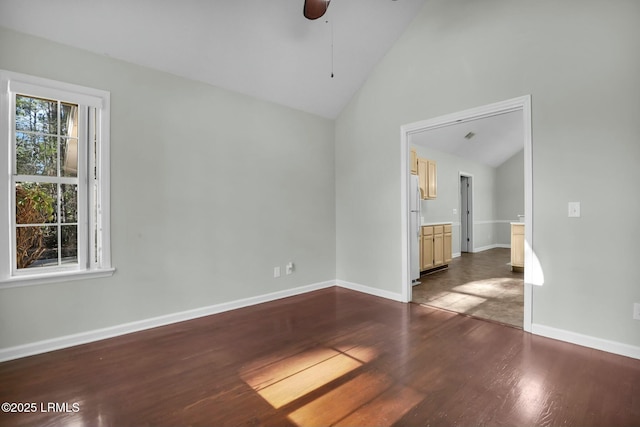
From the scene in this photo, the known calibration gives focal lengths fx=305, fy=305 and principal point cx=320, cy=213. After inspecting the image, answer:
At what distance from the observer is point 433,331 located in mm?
3020

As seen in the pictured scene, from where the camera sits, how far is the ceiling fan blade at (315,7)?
2375mm

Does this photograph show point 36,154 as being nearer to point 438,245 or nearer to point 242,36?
point 242,36

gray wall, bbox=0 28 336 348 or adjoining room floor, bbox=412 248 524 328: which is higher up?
gray wall, bbox=0 28 336 348

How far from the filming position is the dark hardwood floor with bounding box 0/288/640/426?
5.83 ft

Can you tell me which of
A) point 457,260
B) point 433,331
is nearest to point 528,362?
point 433,331

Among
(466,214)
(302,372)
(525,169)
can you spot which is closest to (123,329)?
(302,372)

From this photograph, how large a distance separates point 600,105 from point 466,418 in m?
2.70

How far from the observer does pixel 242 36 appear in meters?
3.22

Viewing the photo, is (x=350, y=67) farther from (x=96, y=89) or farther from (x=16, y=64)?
(x=16, y=64)

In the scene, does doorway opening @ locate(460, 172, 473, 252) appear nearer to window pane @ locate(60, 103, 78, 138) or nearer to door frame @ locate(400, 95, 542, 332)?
door frame @ locate(400, 95, 542, 332)

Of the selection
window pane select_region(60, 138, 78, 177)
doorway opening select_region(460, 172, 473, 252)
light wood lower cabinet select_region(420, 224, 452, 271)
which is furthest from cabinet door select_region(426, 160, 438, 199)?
window pane select_region(60, 138, 78, 177)

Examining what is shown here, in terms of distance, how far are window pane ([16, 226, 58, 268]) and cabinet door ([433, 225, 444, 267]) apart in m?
5.58

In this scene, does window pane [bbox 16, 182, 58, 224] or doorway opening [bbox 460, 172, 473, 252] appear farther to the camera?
doorway opening [bbox 460, 172, 473, 252]

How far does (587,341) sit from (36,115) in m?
5.15
